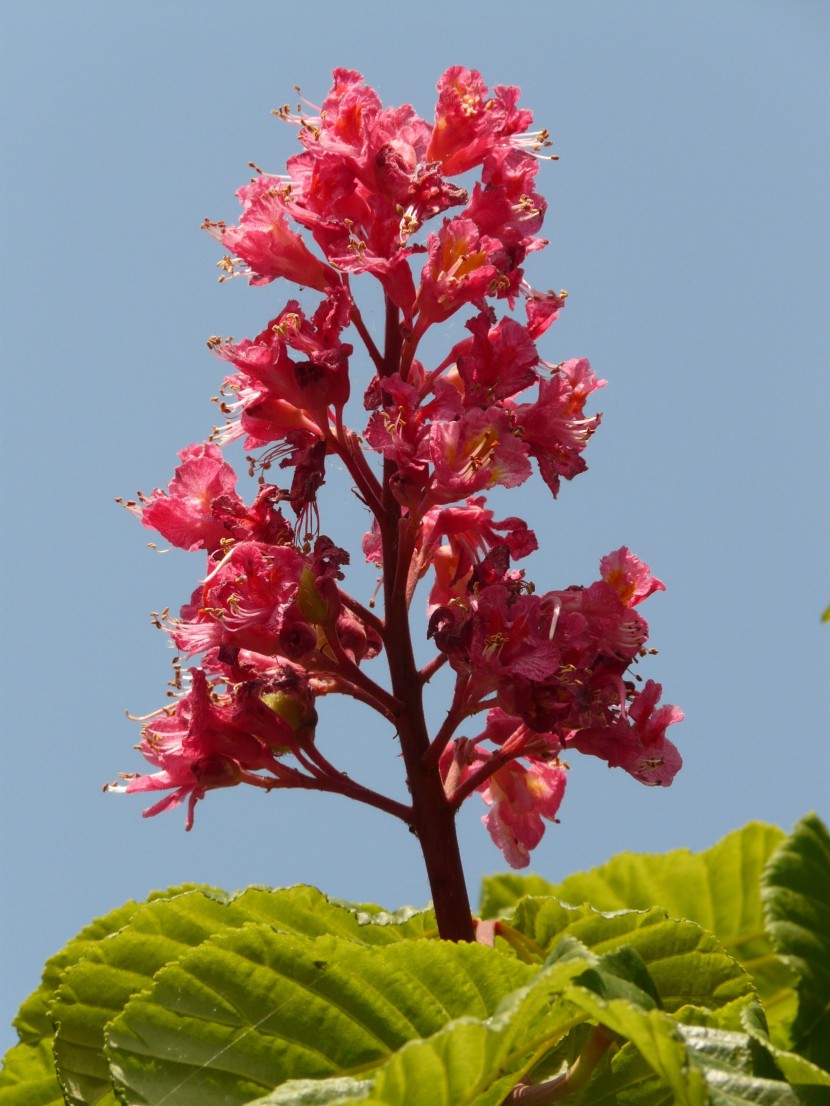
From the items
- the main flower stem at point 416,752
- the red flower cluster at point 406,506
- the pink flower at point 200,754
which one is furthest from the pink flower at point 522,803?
the pink flower at point 200,754

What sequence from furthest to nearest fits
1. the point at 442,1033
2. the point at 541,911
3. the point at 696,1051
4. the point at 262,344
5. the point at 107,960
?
the point at 262,344 < the point at 541,911 < the point at 107,960 < the point at 696,1051 < the point at 442,1033

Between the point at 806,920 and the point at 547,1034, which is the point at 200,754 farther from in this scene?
the point at 806,920

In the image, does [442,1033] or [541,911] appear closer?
[442,1033]

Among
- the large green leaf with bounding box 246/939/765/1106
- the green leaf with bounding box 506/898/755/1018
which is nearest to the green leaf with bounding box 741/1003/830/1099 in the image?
the large green leaf with bounding box 246/939/765/1106

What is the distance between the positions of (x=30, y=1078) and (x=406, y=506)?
1511 millimetres

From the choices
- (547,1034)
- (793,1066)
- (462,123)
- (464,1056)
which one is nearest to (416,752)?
(547,1034)

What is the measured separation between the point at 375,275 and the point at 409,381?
0.24 meters

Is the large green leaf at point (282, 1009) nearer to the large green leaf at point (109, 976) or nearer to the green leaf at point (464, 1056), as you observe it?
the green leaf at point (464, 1056)

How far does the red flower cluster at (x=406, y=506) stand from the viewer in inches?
105

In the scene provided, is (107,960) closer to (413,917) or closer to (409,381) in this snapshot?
(413,917)

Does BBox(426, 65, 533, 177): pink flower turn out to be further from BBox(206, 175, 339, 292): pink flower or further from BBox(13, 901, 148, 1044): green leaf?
BBox(13, 901, 148, 1044): green leaf

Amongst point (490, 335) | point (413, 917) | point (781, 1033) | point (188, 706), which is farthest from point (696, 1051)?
point (490, 335)

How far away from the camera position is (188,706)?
2.76 meters

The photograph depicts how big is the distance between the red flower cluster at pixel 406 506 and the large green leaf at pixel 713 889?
2.86ft
